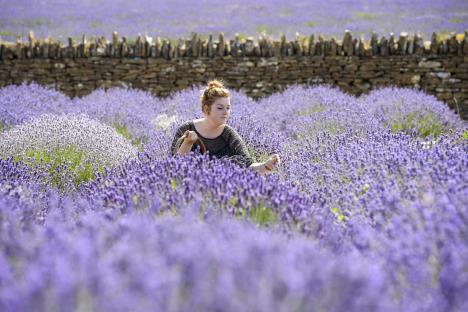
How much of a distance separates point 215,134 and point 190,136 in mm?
306

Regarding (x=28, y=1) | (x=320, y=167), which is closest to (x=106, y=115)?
(x=320, y=167)

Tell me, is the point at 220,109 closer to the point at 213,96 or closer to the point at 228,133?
the point at 213,96

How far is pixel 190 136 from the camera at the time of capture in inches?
138

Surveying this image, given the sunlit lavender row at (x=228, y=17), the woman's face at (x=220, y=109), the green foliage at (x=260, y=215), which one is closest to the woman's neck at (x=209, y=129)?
the woman's face at (x=220, y=109)

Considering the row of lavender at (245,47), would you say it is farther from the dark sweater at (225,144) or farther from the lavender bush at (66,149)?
the dark sweater at (225,144)

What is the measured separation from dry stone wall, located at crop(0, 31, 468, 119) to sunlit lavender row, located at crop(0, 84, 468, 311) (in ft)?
11.9

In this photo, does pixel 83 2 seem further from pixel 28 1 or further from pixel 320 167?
pixel 320 167

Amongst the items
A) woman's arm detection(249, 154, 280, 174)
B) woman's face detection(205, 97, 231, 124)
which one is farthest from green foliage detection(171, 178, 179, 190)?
woman's face detection(205, 97, 231, 124)

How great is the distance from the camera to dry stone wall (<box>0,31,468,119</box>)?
8.17 m

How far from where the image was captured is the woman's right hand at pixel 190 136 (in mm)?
3482

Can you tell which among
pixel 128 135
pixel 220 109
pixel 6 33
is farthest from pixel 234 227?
pixel 6 33

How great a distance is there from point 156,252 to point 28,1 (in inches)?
631

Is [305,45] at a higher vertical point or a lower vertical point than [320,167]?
higher

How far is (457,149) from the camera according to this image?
3.10 meters
